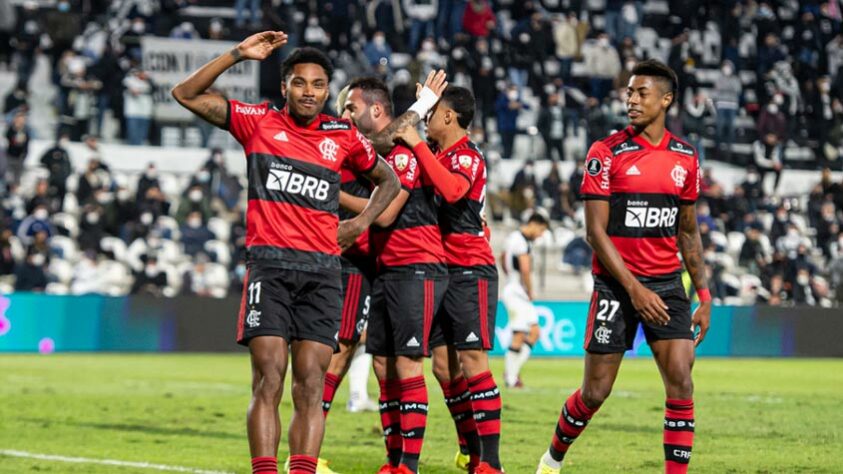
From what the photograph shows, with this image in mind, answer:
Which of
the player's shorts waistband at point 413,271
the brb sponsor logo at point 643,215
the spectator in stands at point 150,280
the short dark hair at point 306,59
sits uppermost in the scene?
the short dark hair at point 306,59

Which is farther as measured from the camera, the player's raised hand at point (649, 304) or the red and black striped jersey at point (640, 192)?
the red and black striped jersey at point (640, 192)

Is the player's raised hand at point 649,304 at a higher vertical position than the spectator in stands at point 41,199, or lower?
higher

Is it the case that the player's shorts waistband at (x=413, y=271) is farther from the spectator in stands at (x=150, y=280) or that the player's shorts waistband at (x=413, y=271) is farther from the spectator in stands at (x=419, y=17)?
the spectator in stands at (x=419, y=17)

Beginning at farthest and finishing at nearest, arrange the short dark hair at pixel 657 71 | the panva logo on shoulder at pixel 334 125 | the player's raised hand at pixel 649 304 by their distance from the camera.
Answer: the short dark hair at pixel 657 71 < the player's raised hand at pixel 649 304 < the panva logo on shoulder at pixel 334 125

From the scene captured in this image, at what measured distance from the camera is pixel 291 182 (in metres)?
7.20

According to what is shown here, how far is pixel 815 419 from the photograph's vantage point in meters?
14.0

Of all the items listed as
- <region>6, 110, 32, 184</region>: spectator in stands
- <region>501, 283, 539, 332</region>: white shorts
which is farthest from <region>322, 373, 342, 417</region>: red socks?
<region>6, 110, 32, 184</region>: spectator in stands

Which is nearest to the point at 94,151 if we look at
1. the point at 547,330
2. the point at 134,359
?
the point at 134,359

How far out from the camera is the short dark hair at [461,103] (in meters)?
9.09

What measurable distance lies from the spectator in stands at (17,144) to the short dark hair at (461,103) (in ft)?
59.3

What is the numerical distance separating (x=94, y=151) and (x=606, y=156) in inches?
757

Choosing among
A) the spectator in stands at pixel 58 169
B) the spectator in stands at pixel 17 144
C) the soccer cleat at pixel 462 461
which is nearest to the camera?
the soccer cleat at pixel 462 461

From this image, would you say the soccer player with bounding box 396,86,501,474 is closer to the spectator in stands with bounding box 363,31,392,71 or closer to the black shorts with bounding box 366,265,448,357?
the black shorts with bounding box 366,265,448,357

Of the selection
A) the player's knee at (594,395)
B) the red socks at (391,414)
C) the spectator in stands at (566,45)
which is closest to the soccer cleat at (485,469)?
the red socks at (391,414)
